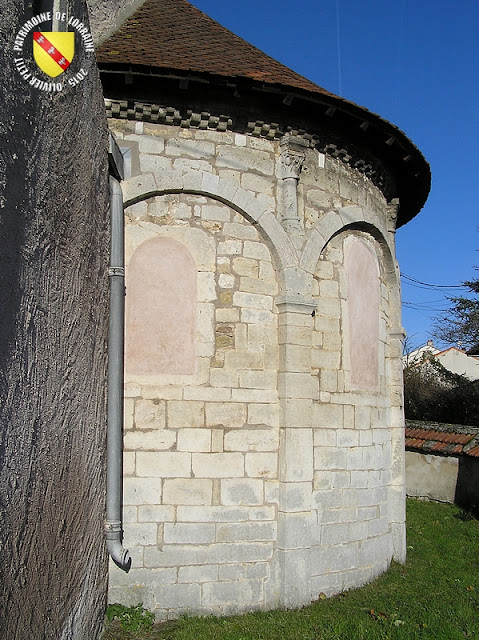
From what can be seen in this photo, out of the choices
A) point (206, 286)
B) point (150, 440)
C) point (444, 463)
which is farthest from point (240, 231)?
point (444, 463)

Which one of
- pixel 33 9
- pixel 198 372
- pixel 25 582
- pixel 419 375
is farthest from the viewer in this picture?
pixel 419 375

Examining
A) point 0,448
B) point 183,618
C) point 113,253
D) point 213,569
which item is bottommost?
point 183,618

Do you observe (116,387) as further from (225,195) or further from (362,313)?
(362,313)

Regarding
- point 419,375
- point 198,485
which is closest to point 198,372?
point 198,485

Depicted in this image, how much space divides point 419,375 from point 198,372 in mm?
17489

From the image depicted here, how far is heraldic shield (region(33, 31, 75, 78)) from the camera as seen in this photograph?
327 centimetres

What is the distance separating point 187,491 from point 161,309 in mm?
1715

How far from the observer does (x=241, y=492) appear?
5.98m

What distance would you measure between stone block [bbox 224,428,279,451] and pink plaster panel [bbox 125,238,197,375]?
0.76m

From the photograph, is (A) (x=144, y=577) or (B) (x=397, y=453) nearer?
(A) (x=144, y=577)

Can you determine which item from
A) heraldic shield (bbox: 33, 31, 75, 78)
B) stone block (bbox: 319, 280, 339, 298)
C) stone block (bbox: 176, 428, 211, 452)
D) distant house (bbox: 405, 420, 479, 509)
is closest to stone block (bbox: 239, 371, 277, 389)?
stone block (bbox: 176, 428, 211, 452)

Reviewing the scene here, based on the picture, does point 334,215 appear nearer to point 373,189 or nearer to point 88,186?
point 373,189

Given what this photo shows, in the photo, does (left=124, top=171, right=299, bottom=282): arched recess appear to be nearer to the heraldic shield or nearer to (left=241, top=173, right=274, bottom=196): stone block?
(left=241, top=173, right=274, bottom=196): stone block

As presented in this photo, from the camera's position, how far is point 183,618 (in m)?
5.60
